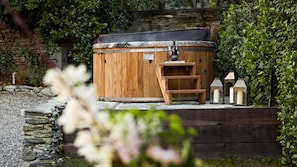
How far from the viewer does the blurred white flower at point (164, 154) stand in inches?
24.5

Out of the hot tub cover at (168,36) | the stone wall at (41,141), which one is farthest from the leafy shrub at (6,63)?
the stone wall at (41,141)

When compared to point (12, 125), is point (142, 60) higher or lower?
higher

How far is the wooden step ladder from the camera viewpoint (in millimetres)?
4156

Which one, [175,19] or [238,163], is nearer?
[238,163]

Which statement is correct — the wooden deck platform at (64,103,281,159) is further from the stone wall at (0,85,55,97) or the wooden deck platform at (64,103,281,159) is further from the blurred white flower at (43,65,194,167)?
the stone wall at (0,85,55,97)

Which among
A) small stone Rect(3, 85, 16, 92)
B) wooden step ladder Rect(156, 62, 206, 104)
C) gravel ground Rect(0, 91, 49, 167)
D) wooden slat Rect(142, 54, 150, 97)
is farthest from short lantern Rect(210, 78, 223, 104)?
small stone Rect(3, 85, 16, 92)

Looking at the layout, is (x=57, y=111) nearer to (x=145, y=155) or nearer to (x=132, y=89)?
(x=132, y=89)

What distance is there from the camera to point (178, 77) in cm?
424

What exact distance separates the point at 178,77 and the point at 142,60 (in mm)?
511

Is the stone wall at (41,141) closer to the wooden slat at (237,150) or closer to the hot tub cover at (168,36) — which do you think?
the wooden slat at (237,150)

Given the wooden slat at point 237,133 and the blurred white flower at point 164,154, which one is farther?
the wooden slat at point 237,133

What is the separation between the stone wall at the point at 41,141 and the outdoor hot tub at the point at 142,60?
4.09 ft

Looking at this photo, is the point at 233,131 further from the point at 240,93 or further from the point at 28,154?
the point at 28,154

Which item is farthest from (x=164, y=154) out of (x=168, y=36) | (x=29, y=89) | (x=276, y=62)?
(x=29, y=89)
